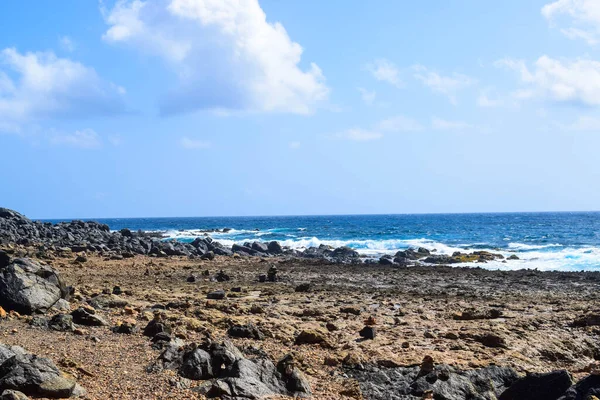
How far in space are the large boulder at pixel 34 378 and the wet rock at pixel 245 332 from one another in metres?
3.70

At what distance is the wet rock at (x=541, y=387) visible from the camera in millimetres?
6949

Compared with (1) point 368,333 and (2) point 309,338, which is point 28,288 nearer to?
(2) point 309,338

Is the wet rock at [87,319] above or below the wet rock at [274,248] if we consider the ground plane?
above

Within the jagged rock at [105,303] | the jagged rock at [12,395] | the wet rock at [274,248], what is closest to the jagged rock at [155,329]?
the jagged rock at [105,303]

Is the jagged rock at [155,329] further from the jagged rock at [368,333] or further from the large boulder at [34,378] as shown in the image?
the jagged rock at [368,333]

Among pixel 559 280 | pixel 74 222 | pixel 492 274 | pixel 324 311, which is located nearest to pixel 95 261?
pixel 324 311

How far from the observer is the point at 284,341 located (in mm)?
9742

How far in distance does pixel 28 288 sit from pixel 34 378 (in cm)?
487

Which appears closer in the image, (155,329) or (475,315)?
(155,329)

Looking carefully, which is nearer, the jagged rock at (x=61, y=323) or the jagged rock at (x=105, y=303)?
the jagged rock at (x=61, y=323)

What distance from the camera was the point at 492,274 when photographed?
2536 centimetres

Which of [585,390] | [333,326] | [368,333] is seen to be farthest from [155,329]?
[585,390]

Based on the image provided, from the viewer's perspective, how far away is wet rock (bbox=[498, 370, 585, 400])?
22.8ft

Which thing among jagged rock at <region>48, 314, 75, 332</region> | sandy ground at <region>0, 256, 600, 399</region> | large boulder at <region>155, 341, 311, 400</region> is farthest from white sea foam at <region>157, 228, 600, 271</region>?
jagged rock at <region>48, 314, 75, 332</region>
